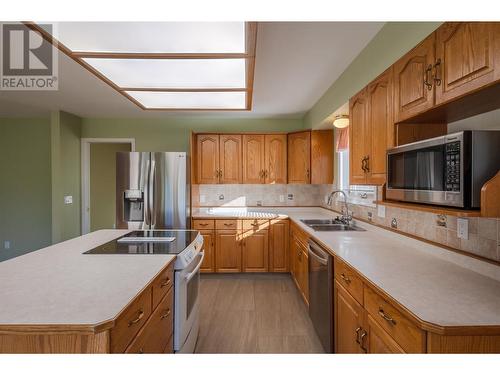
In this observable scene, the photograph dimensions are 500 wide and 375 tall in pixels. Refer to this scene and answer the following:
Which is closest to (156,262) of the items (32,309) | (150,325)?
(150,325)

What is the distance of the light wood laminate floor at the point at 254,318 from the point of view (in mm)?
2205

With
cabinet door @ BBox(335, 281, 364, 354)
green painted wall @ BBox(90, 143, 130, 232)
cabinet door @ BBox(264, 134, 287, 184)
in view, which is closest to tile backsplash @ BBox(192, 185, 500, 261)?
cabinet door @ BBox(264, 134, 287, 184)

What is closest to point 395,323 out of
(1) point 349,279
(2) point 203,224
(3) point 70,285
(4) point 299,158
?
(1) point 349,279

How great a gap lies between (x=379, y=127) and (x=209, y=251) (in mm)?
→ 2738

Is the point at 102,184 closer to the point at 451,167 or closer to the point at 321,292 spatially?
the point at 321,292

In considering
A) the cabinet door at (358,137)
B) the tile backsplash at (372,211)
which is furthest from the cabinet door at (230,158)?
the cabinet door at (358,137)

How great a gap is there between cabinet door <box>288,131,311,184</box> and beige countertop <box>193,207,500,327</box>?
1908mm

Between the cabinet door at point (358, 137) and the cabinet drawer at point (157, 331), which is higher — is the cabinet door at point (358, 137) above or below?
above

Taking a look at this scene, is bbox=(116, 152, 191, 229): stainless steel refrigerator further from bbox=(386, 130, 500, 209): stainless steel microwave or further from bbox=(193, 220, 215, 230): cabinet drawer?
bbox=(386, 130, 500, 209): stainless steel microwave

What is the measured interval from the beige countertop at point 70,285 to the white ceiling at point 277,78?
5.69 feet

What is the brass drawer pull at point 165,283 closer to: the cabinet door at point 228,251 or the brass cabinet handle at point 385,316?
the brass cabinet handle at point 385,316

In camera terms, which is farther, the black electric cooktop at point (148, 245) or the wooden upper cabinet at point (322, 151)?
the wooden upper cabinet at point (322, 151)

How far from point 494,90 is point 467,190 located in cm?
40

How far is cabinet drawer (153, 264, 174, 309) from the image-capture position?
52.9 inches
